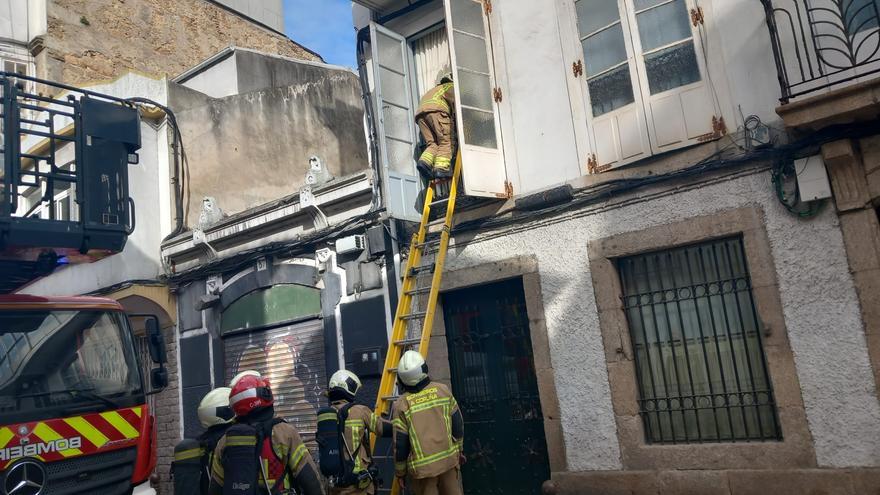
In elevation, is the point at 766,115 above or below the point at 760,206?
above

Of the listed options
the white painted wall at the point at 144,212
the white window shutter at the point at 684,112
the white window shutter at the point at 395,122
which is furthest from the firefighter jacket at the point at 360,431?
the white painted wall at the point at 144,212

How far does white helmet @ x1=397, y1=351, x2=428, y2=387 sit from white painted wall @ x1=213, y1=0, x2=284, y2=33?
17983 mm

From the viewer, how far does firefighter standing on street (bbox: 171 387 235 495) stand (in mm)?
4836

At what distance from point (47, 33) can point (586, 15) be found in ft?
49.3

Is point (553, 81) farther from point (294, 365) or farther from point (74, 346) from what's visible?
point (74, 346)

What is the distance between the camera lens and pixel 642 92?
666cm

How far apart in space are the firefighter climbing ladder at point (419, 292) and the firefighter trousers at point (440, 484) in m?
0.87

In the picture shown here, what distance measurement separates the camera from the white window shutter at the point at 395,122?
8266mm

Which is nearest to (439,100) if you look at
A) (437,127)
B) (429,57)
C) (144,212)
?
(437,127)

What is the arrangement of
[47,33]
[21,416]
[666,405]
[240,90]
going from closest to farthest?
[21,416] < [666,405] < [240,90] < [47,33]

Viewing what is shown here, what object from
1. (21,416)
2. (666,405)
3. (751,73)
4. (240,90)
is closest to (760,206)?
(751,73)

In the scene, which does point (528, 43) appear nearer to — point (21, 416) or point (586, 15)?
point (586, 15)

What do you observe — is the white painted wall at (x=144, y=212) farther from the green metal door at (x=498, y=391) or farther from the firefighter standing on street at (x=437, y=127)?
the green metal door at (x=498, y=391)

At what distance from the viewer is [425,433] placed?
5.30m
